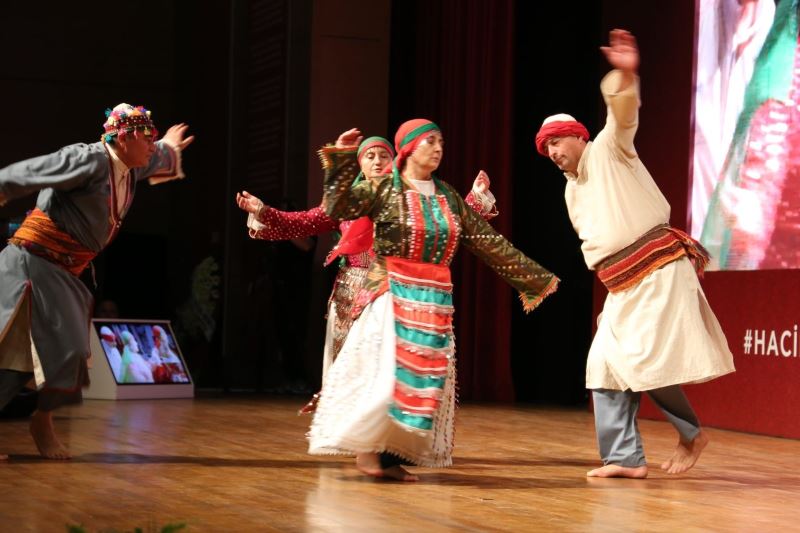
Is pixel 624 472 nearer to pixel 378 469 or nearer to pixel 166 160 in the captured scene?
pixel 378 469

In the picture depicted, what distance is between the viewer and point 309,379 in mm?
8695

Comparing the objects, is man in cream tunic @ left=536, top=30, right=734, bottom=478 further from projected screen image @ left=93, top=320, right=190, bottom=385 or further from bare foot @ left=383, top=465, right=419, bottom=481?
projected screen image @ left=93, top=320, right=190, bottom=385

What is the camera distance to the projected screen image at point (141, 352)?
301 inches

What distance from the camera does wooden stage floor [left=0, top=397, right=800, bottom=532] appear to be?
306cm

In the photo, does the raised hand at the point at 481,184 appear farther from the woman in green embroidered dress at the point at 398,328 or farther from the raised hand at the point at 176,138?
the raised hand at the point at 176,138

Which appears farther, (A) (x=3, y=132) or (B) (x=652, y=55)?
(A) (x=3, y=132)

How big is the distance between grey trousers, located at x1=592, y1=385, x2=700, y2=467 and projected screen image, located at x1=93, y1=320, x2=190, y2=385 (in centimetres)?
413

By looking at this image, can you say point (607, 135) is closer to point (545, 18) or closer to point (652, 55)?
point (652, 55)

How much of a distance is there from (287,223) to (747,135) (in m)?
2.90

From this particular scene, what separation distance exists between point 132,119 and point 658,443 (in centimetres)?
279

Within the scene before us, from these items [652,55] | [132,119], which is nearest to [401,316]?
[132,119]

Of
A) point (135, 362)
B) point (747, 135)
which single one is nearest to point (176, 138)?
Answer: point (747, 135)

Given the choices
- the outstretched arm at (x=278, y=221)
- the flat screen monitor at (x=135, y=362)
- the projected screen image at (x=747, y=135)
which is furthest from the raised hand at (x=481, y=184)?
the flat screen monitor at (x=135, y=362)

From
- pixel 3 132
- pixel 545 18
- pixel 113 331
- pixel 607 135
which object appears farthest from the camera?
pixel 3 132
